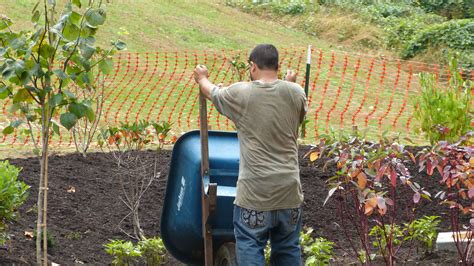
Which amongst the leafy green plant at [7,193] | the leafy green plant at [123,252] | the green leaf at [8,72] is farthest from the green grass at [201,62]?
the green leaf at [8,72]

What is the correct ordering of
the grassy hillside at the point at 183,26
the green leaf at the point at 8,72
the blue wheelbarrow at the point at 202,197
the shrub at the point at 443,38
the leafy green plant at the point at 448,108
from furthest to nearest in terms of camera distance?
the shrub at the point at 443,38 < the grassy hillside at the point at 183,26 < the leafy green plant at the point at 448,108 < the blue wheelbarrow at the point at 202,197 < the green leaf at the point at 8,72

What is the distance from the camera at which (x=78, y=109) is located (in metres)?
5.64

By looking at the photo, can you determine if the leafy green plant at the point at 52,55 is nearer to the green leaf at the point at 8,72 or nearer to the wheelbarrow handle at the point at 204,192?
the green leaf at the point at 8,72

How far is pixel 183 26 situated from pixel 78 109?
58.2ft

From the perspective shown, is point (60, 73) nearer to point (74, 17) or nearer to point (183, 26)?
point (74, 17)

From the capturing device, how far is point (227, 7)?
2669 centimetres

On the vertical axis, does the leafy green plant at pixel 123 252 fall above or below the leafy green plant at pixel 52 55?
below

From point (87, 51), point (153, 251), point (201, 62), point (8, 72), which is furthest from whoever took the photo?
point (201, 62)

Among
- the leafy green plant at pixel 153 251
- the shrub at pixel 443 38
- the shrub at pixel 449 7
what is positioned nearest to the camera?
the leafy green plant at pixel 153 251

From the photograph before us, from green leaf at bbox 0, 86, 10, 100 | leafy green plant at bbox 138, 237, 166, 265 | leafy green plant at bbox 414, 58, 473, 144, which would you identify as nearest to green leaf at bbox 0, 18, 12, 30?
green leaf at bbox 0, 86, 10, 100

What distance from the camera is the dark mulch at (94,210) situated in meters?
7.07

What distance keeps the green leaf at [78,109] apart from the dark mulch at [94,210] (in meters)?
1.32

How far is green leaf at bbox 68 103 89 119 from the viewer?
5.64 meters

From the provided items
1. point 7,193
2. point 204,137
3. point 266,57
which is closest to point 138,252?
point 7,193
